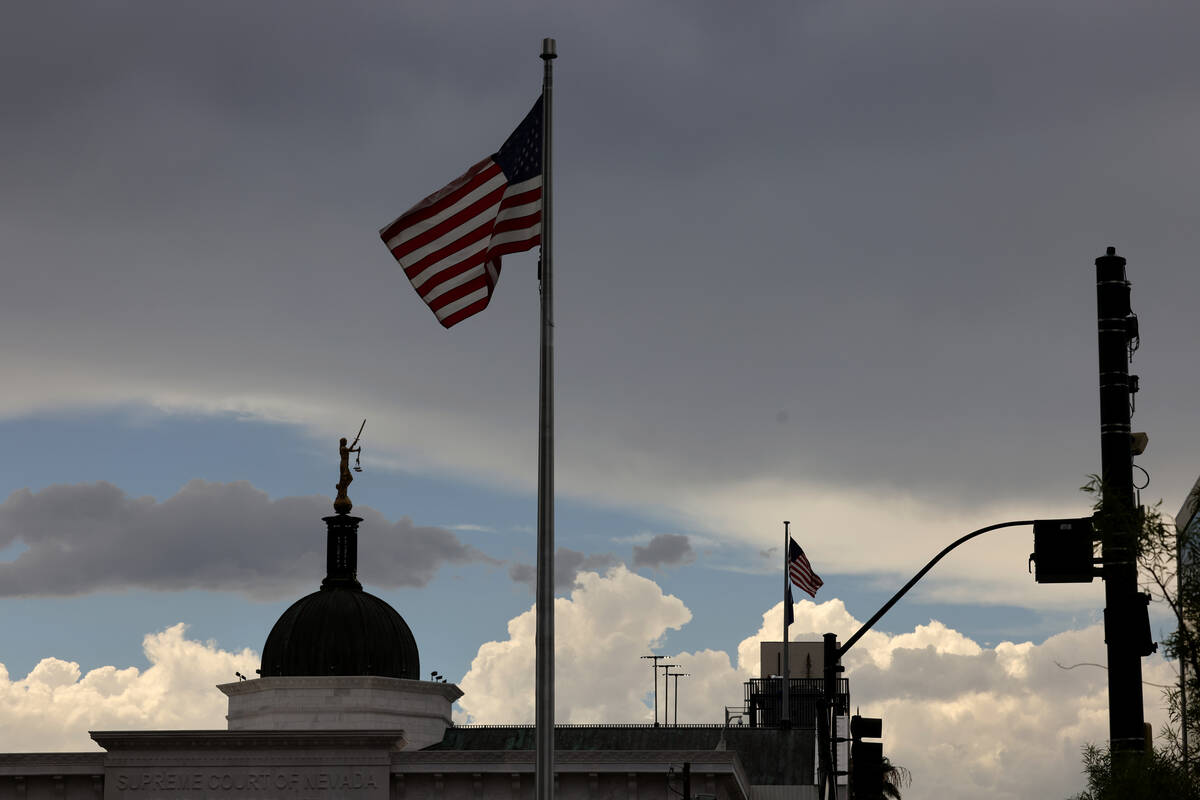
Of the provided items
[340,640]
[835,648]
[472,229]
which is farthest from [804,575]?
[472,229]

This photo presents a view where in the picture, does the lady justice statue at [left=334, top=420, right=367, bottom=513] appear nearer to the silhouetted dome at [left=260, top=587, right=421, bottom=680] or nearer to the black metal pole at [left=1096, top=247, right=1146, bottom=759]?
the silhouetted dome at [left=260, top=587, right=421, bottom=680]

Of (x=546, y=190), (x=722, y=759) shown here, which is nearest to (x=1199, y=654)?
(x=546, y=190)

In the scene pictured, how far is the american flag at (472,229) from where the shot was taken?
21.2 meters

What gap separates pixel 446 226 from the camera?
21297 mm

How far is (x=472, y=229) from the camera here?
2128 cm

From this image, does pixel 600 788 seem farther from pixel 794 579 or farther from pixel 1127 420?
pixel 1127 420

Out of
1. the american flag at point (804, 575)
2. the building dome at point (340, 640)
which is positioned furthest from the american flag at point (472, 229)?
the building dome at point (340, 640)

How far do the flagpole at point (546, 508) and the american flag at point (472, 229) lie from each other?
403mm

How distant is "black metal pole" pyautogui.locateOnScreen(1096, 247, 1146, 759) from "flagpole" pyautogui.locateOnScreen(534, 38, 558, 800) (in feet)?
20.7

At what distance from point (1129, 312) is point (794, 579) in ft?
131

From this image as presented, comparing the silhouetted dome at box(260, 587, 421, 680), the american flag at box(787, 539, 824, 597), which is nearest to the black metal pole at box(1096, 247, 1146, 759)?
the american flag at box(787, 539, 824, 597)

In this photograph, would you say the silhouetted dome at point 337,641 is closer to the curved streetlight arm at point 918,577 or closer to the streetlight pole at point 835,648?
the streetlight pole at point 835,648

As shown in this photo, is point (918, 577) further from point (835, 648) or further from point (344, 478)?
point (344, 478)

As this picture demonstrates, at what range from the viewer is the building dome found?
6956cm
